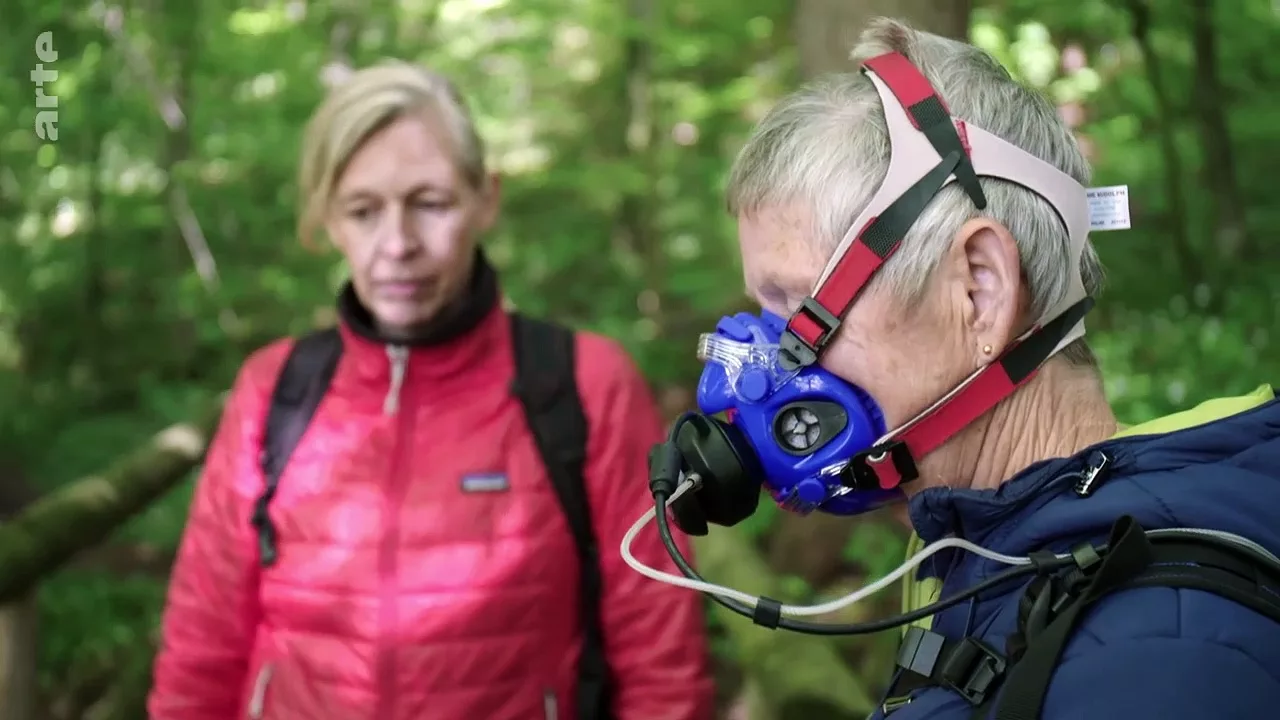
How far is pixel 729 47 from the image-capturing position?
6.98 meters

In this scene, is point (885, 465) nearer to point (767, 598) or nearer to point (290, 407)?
point (767, 598)

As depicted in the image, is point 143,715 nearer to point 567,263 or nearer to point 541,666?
point 541,666

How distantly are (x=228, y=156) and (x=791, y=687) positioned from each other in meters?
4.19

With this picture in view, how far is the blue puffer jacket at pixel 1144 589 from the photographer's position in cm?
99

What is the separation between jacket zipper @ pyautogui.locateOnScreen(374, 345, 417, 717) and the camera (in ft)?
7.91

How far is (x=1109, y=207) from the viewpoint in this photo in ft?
5.19

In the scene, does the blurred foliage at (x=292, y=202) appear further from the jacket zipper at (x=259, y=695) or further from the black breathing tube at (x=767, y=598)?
the black breathing tube at (x=767, y=598)

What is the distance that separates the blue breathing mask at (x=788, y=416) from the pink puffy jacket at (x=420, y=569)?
101 centimetres

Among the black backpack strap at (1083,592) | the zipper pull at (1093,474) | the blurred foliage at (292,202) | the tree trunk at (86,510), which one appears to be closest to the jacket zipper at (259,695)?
the tree trunk at (86,510)

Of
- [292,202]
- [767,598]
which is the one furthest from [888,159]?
[292,202]

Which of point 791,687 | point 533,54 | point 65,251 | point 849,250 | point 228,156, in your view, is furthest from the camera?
point 533,54

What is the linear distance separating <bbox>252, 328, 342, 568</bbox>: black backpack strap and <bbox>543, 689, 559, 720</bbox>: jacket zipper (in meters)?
0.72

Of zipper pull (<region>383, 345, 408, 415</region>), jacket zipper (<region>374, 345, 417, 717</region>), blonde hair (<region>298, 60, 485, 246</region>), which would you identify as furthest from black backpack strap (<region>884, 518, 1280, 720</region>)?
blonde hair (<region>298, 60, 485, 246</region>)

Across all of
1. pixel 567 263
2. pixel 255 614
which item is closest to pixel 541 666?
pixel 255 614
